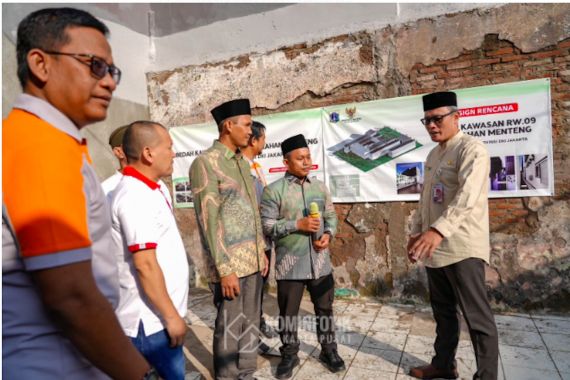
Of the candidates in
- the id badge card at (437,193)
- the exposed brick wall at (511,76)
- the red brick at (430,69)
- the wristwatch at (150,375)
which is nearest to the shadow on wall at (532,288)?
the exposed brick wall at (511,76)

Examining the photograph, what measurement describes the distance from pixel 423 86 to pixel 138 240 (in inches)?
157

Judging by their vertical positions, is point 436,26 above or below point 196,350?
above

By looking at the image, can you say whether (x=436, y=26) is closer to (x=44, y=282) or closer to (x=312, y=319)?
(x=312, y=319)

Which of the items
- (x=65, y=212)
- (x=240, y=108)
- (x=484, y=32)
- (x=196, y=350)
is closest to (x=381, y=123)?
(x=484, y=32)

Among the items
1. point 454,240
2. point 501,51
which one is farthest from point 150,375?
point 501,51

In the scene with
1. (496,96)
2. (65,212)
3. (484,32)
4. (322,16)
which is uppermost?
(322,16)

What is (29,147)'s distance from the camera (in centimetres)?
88

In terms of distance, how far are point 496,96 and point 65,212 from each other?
4.49 metres

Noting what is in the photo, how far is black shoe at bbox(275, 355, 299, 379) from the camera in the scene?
2.98 m

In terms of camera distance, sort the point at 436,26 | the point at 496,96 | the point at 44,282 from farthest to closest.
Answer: the point at 436,26
the point at 496,96
the point at 44,282

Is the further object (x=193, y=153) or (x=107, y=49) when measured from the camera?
(x=193, y=153)

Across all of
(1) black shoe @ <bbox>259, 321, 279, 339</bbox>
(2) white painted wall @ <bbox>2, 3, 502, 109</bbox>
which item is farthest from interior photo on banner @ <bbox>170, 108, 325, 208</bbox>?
(1) black shoe @ <bbox>259, 321, 279, 339</bbox>

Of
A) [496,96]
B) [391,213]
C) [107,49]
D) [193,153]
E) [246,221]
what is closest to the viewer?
[107,49]

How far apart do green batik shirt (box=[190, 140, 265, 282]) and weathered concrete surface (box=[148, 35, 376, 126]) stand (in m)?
2.68
